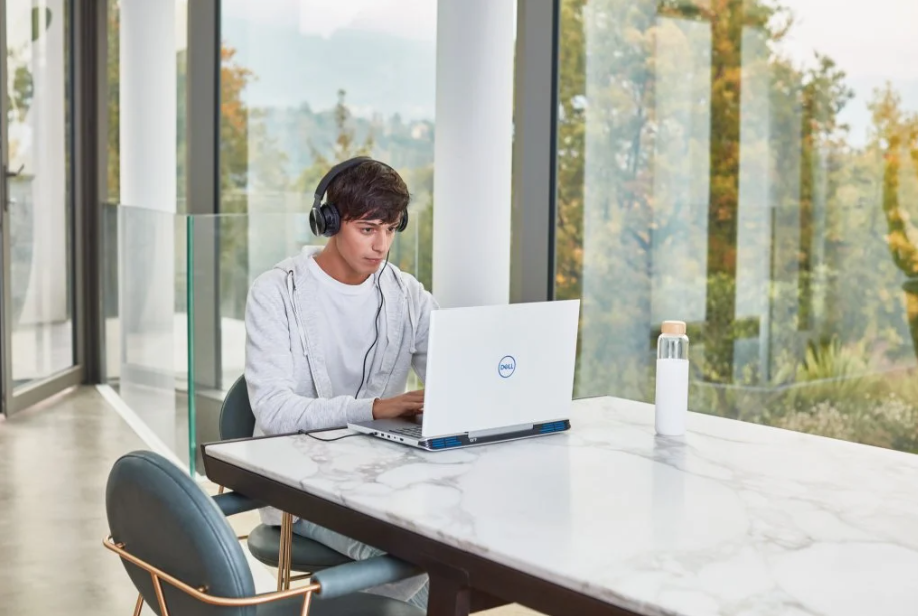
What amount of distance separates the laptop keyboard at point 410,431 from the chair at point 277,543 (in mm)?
282

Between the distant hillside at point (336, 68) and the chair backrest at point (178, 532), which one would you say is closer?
the chair backrest at point (178, 532)

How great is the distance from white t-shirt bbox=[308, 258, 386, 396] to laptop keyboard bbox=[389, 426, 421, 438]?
0.49m

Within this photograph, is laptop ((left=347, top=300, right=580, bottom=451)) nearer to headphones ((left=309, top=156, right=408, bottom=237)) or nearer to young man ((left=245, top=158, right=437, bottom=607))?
young man ((left=245, top=158, right=437, bottom=607))

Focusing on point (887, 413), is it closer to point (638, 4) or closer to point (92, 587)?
point (638, 4)

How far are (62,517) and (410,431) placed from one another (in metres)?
2.40

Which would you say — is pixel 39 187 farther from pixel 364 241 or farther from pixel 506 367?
pixel 506 367

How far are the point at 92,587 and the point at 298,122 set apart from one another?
7.86 ft

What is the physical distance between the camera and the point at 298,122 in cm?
482

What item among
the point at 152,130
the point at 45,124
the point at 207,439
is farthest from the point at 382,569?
the point at 45,124

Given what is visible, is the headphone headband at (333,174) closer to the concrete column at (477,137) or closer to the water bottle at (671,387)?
the water bottle at (671,387)

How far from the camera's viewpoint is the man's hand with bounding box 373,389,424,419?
2.08m

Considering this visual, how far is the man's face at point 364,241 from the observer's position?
7.77 ft

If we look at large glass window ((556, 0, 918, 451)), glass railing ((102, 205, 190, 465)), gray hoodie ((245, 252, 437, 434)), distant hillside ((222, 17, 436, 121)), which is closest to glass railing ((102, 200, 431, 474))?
glass railing ((102, 205, 190, 465))

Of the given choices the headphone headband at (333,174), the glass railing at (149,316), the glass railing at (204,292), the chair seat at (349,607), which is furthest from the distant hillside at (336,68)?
the chair seat at (349,607)
